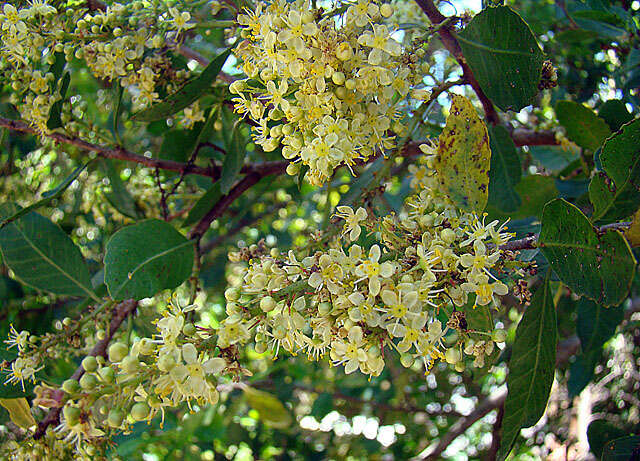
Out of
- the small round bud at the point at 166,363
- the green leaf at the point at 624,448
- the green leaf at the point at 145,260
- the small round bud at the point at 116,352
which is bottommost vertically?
the green leaf at the point at 624,448

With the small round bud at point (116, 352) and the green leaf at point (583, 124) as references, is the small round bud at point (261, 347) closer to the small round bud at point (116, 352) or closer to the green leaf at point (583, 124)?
the small round bud at point (116, 352)

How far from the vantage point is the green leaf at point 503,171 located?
1666 mm

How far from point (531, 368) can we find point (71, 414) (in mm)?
953

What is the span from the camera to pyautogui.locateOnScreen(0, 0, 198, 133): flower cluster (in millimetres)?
1469

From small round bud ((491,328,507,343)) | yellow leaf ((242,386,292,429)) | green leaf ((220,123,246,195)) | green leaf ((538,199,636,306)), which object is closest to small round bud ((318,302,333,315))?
small round bud ((491,328,507,343))

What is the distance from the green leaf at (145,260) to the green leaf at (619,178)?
3.56 feet

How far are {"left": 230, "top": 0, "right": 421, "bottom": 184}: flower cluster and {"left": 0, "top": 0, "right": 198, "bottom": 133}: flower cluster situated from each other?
0.52m

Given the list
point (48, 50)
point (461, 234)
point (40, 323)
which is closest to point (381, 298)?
point (461, 234)

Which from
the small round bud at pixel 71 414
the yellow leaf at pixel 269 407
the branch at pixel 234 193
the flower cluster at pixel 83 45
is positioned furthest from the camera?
the yellow leaf at pixel 269 407

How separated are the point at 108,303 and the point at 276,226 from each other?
2.14 meters

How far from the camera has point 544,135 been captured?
2027mm

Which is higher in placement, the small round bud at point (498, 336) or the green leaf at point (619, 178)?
the green leaf at point (619, 178)

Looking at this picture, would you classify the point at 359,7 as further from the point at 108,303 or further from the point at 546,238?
the point at 108,303

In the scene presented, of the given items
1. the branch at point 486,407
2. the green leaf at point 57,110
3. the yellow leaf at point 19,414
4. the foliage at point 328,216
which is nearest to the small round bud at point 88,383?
A: the foliage at point 328,216
